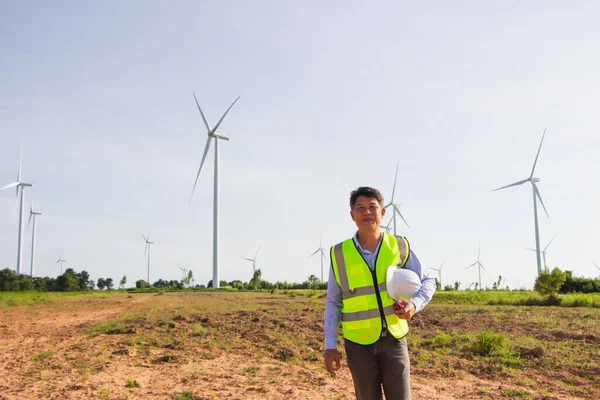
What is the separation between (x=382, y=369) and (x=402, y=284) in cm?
68

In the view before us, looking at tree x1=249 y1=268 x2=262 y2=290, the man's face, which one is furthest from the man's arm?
tree x1=249 y1=268 x2=262 y2=290

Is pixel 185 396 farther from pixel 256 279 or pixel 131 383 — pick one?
pixel 256 279

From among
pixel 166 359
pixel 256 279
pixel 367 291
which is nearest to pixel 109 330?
pixel 166 359

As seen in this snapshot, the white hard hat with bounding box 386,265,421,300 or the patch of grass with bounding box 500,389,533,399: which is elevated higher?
the white hard hat with bounding box 386,265,421,300

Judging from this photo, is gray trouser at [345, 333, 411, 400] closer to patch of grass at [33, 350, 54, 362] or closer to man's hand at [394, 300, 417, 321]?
man's hand at [394, 300, 417, 321]

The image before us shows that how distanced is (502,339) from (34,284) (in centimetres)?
6800

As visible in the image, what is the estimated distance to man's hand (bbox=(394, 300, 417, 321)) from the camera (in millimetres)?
3662

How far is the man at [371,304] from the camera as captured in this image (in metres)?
3.83

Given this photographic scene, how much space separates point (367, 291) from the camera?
3.97 meters

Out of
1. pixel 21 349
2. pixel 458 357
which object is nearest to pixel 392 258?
pixel 458 357

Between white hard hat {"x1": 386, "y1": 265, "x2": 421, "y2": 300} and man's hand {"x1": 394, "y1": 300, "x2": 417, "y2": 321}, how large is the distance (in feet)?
0.16

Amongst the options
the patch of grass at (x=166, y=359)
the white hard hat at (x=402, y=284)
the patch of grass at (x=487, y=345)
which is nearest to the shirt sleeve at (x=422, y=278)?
the white hard hat at (x=402, y=284)

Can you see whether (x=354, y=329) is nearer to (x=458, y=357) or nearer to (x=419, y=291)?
(x=419, y=291)

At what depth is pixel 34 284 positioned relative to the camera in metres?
67.1
